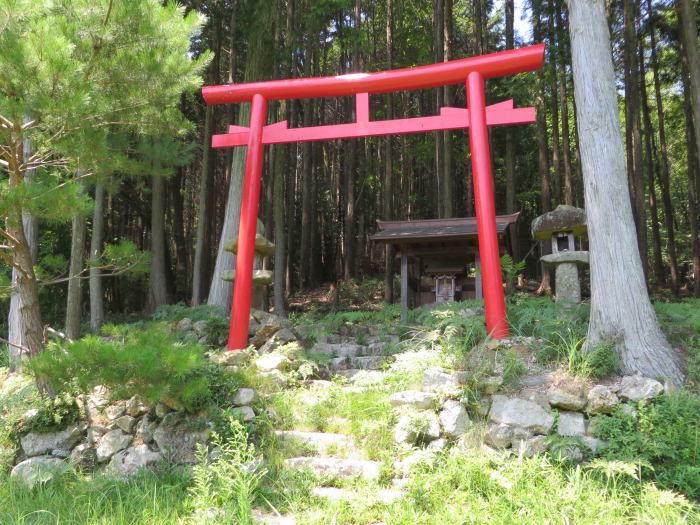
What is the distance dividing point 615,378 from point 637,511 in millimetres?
1398

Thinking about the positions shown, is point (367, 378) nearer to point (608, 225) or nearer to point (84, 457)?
point (84, 457)

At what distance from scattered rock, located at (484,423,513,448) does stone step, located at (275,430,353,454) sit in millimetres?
1150

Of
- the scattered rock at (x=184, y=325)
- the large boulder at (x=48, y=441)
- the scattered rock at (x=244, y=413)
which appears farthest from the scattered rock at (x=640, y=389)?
the scattered rock at (x=184, y=325)

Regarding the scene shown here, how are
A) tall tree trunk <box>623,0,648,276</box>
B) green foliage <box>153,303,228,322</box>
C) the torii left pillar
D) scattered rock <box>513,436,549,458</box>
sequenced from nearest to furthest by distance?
scattered rock <box>513,436,549,458</box> < the torii left pillar < green foliage <box>153,303,228,322</box> < tall tree trunk <box>623,0,648,276</box>

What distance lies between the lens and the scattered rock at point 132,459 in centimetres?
398

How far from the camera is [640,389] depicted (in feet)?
12.7

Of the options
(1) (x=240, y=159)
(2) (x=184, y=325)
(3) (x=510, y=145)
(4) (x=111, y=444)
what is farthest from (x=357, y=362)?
(3) (x=510, y=145)

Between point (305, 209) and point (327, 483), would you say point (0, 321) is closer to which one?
point (305, 209)

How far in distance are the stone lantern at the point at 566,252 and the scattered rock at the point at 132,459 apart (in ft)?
19.9

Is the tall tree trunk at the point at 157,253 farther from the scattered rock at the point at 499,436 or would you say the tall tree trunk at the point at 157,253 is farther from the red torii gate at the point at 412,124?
the scattered rock at the point at 499,436

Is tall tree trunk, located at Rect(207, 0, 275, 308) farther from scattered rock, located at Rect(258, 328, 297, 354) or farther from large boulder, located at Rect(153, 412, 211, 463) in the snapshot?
large boulder, located at Rect(153, 412, 211, 463)

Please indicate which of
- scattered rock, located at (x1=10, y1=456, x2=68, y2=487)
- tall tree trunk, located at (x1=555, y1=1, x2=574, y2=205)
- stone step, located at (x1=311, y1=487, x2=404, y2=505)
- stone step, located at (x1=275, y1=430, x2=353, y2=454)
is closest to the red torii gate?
stone step, located at (x1=275, y1=430, x2=353, y2=454)

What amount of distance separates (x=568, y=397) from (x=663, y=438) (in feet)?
2.26

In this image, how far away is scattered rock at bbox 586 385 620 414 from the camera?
3.82m
